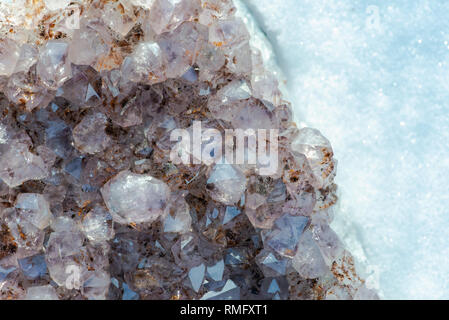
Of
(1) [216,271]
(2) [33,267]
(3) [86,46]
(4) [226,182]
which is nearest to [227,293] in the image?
(1) [216,271]

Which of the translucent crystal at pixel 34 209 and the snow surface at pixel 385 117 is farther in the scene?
the snow surface at pixel 385 117

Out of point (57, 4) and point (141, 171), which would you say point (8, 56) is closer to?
point (57, 4)

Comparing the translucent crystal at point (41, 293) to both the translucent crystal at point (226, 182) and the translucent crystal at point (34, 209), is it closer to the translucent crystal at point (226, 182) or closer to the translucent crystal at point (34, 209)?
the translucent crystal at point (34, 209)

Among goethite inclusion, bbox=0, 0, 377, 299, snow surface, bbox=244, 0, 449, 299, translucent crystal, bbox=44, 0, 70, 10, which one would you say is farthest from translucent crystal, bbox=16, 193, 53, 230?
snow surface, bbox=244, 0, 449, 299

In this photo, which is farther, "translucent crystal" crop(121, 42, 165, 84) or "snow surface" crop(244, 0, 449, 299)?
"snow surface" crop(244, 0, 449, 299)

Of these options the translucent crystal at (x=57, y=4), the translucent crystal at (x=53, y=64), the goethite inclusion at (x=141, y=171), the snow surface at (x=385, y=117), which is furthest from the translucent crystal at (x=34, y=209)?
the snow surface at (x=385, y=117)

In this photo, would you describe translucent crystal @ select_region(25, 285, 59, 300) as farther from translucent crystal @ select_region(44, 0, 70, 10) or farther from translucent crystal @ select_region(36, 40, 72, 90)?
translucent crystal @ select_region(44, 0, 70, 10)

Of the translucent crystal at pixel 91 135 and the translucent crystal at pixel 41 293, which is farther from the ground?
the translucent crystal at pixel 91 135
